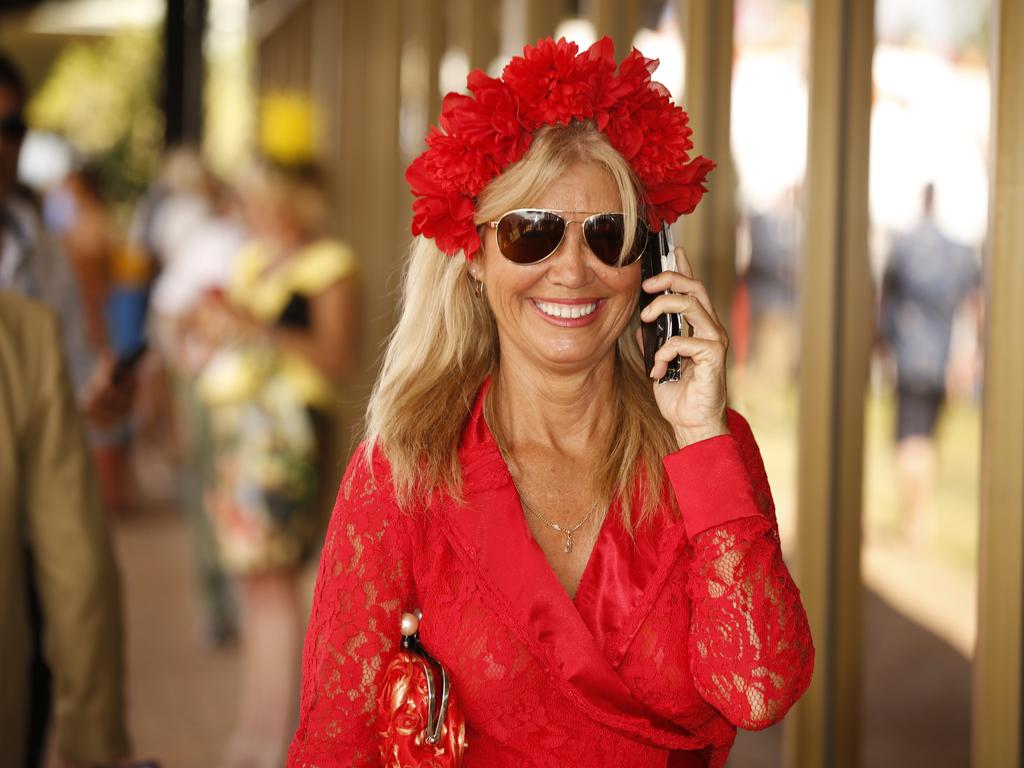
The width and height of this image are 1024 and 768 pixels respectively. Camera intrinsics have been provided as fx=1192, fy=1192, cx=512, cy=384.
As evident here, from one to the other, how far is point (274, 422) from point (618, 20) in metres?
1.90

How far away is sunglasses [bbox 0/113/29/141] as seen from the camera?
3148 millimetres

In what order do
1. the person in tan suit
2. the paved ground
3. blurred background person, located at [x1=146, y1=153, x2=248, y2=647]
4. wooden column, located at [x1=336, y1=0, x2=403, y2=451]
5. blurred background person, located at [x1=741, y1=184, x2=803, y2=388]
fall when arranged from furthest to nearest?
wooden column, located at [x1=336, y1=0, x2=403, y2=451] → blurred background person, located at [x1=741, y1=184, x2=803, y2=388] → blurred background person, located at [x1=146, y1=153, x2=248, y2=647] → the paved ground → the person in tan suit

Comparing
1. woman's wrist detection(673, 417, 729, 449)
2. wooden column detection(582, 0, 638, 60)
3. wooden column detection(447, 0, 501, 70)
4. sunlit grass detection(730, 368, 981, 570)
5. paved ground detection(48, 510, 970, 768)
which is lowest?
paved ground detection(48, 510, 970, 768)

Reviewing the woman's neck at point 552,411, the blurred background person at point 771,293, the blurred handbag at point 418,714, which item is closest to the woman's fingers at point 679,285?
the woman's neck at point 552,411

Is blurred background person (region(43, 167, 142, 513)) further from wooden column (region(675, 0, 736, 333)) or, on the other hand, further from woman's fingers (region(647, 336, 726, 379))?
woman's fingers (region(647, 336, 726, 379))

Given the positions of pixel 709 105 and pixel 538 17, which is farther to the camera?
pixel 538 17

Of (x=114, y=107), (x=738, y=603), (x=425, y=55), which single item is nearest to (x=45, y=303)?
(x=738, y=603)

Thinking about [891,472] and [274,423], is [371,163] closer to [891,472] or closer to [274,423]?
[274,423]

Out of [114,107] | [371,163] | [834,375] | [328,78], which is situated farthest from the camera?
[114,107]

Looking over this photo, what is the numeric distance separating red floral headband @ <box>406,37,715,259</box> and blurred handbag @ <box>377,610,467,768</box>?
2.33 ft

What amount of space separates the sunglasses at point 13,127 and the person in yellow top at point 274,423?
1386 millimetres

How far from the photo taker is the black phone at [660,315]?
2.00 metres

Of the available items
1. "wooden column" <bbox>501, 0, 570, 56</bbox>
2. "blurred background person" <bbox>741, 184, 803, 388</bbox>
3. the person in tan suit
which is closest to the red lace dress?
the person in tan suit

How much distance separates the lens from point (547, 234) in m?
1.95
